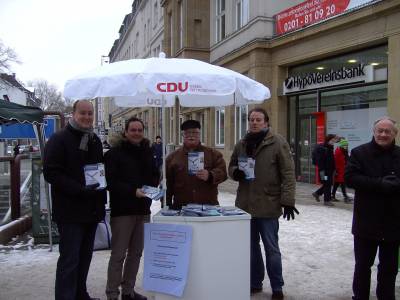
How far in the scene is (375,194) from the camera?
13.6 feet

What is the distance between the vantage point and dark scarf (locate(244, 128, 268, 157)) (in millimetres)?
4762

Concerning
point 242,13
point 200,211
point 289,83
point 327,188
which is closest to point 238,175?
point 200,211

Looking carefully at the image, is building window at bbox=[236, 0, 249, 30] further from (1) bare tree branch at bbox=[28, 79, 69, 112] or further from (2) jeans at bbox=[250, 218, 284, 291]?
(1) bare tree branch at bbox=[28, 79, 69, 112]

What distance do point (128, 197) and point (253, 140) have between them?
4.58ft

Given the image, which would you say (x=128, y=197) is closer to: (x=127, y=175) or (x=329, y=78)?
(x=127, y=175)

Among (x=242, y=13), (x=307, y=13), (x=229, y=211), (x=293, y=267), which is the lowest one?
(x=293, y=267)

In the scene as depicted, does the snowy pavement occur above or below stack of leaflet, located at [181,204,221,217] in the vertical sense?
below

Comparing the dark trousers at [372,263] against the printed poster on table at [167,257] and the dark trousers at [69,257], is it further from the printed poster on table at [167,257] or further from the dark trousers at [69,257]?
the dark trousers at [69,257]

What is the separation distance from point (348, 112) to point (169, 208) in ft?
33.4

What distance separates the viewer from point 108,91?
13.5 feet

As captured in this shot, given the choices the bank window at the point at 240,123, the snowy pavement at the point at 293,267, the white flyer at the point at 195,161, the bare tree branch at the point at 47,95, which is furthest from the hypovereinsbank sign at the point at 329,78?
the bare tree branch at the point at 47,95

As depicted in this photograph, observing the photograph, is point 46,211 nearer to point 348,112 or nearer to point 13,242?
point 13,242

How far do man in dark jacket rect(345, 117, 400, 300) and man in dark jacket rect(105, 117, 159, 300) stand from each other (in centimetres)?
194

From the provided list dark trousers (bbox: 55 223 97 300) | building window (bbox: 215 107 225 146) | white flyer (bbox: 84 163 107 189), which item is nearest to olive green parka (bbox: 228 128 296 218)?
white flyer (bbox: 84 163 107 189)
